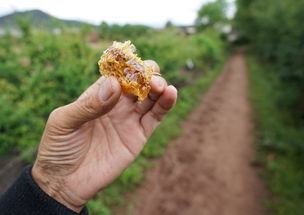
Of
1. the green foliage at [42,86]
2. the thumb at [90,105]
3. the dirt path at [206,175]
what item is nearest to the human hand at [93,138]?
the thumb at [90,105]

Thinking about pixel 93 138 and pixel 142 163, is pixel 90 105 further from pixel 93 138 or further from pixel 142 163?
pixel 142 163

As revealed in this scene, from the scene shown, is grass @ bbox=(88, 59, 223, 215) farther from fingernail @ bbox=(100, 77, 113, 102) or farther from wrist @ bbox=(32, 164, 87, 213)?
fingernail @ bbox=(100, 77, 113, 102)

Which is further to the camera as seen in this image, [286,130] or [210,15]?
[210,15]

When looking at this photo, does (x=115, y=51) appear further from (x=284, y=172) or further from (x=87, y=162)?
(x=284, y=172)

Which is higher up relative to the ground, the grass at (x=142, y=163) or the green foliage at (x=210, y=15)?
the green foliage at (x=210, y=15)

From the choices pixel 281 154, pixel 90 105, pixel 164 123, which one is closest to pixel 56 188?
pixel 90 105

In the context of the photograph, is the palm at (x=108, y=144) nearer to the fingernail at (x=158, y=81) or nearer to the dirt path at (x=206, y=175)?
the fingernail at (x=158, y=81)
